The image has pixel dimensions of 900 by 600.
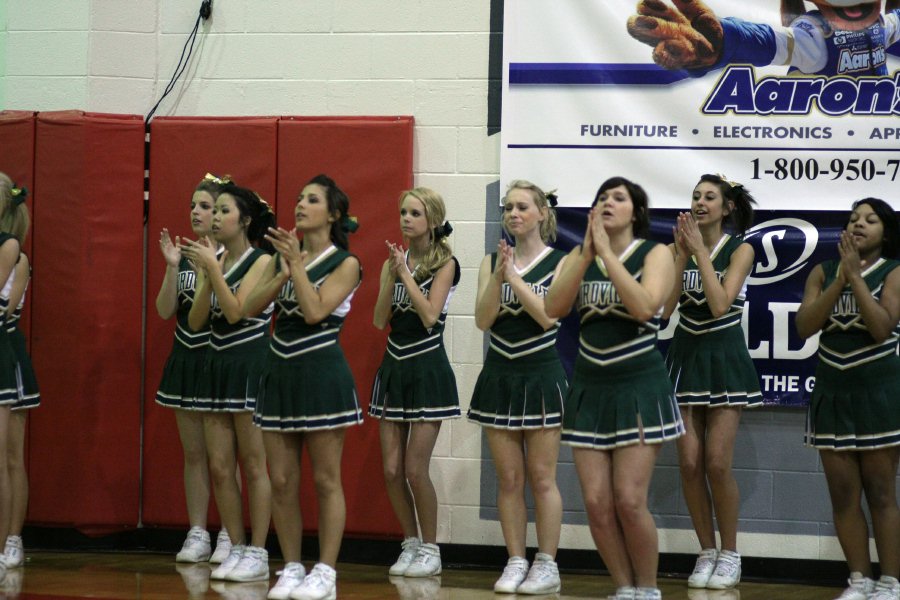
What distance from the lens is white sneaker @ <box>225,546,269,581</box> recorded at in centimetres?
457

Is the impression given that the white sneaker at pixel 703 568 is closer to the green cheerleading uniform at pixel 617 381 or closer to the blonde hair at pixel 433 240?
the green cheerleading uniform at pixel 617 381

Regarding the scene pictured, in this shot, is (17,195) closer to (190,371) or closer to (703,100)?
(190,371)

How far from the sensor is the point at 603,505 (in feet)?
11.9

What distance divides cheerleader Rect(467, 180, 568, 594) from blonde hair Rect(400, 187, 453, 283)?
1.03 ft

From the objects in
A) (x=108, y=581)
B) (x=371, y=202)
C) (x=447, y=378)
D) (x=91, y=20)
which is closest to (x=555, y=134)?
(x=371, y=202)

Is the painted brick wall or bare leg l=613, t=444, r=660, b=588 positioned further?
the painted brick wall

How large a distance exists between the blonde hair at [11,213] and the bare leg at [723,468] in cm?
293

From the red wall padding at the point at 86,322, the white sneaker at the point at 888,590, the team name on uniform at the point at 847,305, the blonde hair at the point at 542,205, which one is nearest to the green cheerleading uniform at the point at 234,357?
the red wall padding at the point at 86,322

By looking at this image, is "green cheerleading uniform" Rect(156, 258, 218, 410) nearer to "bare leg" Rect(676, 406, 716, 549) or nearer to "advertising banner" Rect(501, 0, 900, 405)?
"advertising banner" Rect(501, 0, 900, 405)

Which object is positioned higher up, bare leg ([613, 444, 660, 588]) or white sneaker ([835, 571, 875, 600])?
bare leg ([613, 444, 660, 588])

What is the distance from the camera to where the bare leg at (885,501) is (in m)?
4.32

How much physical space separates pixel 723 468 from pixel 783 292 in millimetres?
912

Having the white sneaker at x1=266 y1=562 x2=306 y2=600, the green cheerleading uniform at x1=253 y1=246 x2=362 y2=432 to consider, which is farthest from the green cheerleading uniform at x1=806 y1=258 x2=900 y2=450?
the white sneaker at x1=266 y1=562 x2=306 y2=600

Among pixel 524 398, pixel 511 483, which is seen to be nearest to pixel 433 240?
pixel 524 398
